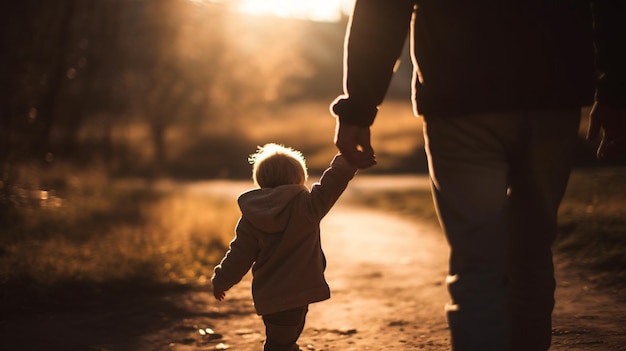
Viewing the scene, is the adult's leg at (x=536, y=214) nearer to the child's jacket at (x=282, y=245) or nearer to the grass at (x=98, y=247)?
the child's jacket at (x=282, y=245)

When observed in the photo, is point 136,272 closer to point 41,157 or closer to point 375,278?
point 375,278

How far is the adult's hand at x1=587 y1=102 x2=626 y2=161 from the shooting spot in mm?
2926

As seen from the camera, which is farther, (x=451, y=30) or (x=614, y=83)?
(x=614, y=83)

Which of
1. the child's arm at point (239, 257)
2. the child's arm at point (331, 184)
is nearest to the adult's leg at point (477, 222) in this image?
the child's arm at point (331, 184)

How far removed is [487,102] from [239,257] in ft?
5.06

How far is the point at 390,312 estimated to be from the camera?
5.27m

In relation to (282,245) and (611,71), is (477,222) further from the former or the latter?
(282,245)

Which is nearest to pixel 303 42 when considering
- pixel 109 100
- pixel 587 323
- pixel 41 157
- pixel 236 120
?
pixel 236 120

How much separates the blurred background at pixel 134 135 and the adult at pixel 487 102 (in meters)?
3.60

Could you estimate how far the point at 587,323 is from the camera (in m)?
4.64

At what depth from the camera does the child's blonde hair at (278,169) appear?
3.74 meters

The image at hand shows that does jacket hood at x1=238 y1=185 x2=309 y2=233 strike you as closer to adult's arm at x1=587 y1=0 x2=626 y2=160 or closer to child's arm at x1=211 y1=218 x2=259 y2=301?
child's arm at x1=211 y1=218 x2=259 y2=301

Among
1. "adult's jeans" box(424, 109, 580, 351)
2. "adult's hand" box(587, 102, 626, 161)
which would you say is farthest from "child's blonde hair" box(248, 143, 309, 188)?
"adult's hand" box(587, 102, 626, 161)

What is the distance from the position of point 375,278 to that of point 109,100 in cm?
1198
